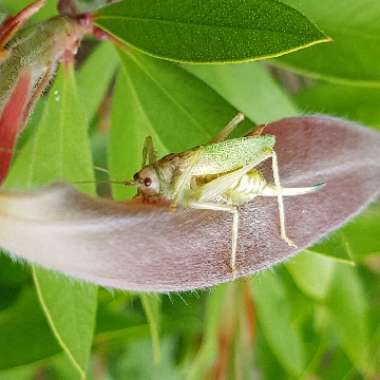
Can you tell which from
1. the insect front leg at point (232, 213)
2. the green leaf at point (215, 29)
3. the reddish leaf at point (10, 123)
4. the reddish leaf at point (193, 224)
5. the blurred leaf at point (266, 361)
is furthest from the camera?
the blurred leaf at point (266, 361)

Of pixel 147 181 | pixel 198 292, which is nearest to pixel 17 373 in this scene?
pixel 198 292

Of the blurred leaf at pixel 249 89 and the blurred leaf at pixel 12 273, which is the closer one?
the blurred leaf at pixel 249 89

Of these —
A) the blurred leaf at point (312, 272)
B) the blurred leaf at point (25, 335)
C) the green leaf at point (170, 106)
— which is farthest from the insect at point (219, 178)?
the blurred leaf at point (25, 335)

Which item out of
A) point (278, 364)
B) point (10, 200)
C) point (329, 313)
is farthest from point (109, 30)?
point (278, 364)

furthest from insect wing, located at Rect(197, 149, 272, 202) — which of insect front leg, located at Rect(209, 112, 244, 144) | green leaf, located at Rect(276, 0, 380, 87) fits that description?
green leaf, located at Rect(276, 0, 380, 87)

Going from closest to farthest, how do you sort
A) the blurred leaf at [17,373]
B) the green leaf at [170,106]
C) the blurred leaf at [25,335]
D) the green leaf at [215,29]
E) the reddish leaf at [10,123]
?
the reddish leaf at [10,123]
the green leaf at [215,29]
the green leaf at [170,106]
the blurred leaf at [25,335]
the blurred leaf at [17,373]

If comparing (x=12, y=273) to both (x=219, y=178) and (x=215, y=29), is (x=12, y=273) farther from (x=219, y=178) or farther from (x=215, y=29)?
(x=215, y=29)

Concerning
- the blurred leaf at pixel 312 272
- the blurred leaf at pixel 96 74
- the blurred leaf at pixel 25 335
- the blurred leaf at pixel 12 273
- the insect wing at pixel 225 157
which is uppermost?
the blurred leaf at pixel 96 74

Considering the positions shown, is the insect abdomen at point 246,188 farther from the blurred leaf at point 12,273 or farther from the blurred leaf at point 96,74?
the blurred leaf at point 12,273
